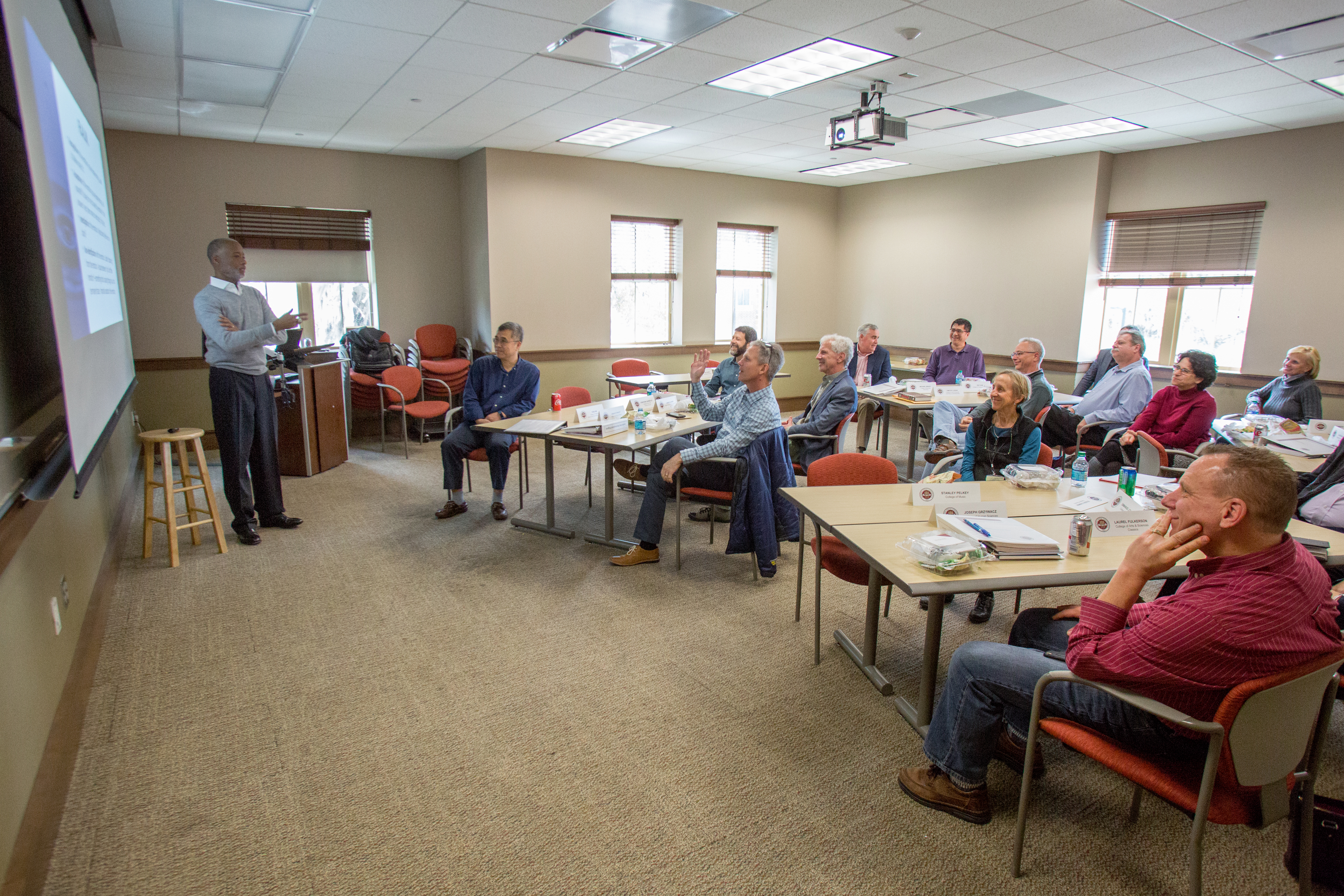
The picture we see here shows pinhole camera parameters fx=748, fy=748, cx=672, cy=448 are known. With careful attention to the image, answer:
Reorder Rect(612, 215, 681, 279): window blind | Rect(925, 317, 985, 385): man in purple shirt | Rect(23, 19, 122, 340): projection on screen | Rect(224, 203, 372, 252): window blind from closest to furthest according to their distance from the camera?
Rect(23, 19, 122, 340): projection on screen, Rect(925, 317, 985, 385): man in purple shirt, Rect(224, 203, 372, 252): window blind, Rect(612, 215, 681, 279): window blind

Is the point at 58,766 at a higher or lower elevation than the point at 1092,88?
lower

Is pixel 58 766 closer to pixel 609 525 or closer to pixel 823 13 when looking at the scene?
pixel 609 525

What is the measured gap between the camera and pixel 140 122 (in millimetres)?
6281

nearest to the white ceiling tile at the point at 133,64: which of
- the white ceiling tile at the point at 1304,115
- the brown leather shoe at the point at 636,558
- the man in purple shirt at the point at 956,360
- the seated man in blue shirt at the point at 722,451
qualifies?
the seated man in blue shirt at the point at 722,451

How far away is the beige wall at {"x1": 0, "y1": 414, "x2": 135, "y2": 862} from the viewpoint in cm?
181

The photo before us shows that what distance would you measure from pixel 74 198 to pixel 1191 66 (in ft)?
18.6

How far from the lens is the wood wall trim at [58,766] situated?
179cm

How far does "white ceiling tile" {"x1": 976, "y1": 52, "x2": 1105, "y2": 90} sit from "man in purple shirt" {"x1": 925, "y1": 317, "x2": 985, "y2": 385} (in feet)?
7.56

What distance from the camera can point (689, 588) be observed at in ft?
12.7

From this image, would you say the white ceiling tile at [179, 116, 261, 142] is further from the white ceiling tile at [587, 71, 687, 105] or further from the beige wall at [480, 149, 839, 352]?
the white ceiling tile at [587, 71, 687, 105]

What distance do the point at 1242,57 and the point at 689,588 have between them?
4396 millimetres

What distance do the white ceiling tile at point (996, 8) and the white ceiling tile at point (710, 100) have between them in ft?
6.03

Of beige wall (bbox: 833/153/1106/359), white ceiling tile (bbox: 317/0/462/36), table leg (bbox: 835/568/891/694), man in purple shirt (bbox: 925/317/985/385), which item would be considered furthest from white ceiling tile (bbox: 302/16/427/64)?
beige wall (bbox: 833/153/1106/359)

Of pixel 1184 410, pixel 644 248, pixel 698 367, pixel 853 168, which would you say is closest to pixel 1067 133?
pixel 853 168
